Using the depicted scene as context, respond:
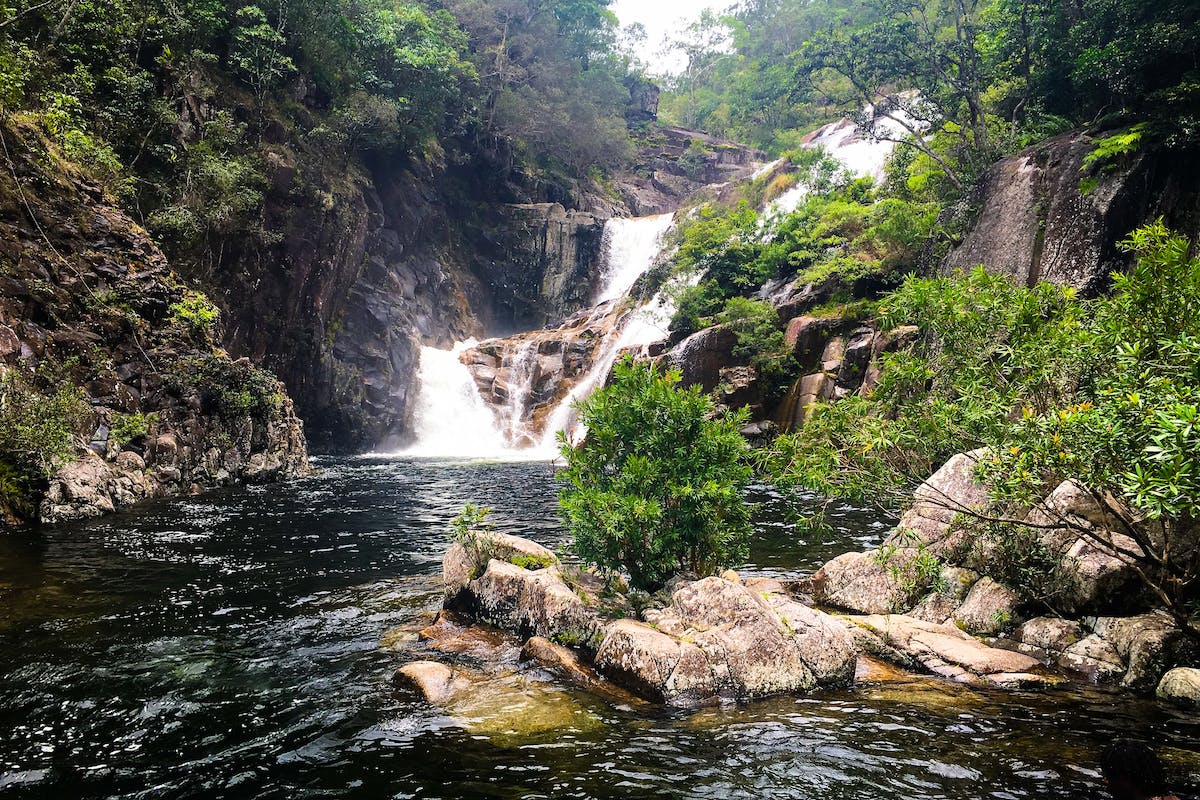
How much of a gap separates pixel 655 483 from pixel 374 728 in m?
4.77

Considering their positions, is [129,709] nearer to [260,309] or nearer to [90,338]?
[90,338]

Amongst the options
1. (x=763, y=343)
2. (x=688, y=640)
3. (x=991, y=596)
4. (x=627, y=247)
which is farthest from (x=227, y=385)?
(x=627, y=247)

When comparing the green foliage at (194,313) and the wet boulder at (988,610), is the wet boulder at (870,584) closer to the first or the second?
the wet boulder at (988,610)

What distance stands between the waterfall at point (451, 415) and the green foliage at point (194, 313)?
1738 centimetres

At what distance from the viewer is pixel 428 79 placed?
40312 mm

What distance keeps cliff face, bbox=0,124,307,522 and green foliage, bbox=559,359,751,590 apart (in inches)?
531

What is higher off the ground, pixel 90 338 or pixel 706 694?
pixel 90 338

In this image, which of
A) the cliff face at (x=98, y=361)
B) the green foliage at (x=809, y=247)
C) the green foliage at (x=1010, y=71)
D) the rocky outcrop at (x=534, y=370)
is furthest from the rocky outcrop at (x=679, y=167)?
the cliff face at (x=98, y=361)

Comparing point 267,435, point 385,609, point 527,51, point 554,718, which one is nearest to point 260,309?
point 267,435

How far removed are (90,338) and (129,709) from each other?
52.9 feet

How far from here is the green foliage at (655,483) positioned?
9.14m

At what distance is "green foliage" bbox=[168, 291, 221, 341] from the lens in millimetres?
21219

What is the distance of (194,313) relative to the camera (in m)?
21.7

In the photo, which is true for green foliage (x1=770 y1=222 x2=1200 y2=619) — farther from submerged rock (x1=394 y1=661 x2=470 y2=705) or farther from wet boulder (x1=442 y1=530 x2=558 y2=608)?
submerged rock (x1=394 y1=661 x2=470 y2=705)
